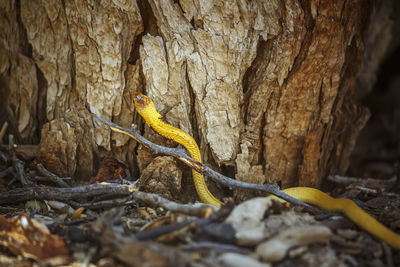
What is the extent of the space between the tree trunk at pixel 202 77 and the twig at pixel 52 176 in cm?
14

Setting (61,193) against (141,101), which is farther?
(141,101)

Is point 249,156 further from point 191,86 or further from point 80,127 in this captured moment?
point 80,127

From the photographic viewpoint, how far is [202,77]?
107 inches

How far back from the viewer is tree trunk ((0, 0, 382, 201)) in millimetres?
2586

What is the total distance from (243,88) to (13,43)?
2.53 meters

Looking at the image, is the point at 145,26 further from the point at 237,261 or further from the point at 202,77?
the point at 237,261

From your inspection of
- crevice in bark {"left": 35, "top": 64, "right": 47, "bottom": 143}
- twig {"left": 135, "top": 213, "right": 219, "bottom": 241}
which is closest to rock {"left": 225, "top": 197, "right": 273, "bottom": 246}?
twig {"left": 135, "top": 213, "right": 219, "bottom": 241}

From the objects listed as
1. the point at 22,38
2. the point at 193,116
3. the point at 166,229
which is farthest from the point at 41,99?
the point at 166,229

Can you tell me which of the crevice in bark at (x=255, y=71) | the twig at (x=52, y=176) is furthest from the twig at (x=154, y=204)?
the crevice in bark at (x=255, y=71)

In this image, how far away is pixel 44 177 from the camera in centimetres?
279

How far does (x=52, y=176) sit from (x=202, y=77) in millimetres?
1754

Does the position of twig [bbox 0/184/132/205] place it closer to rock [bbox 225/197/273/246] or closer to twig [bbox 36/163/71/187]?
twig [bbox 36/163/71/187]

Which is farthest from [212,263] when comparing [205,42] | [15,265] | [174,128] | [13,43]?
[13,43]

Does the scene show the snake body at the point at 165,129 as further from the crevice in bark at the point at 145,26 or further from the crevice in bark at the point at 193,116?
the crevice in bark at the point at 145,26
